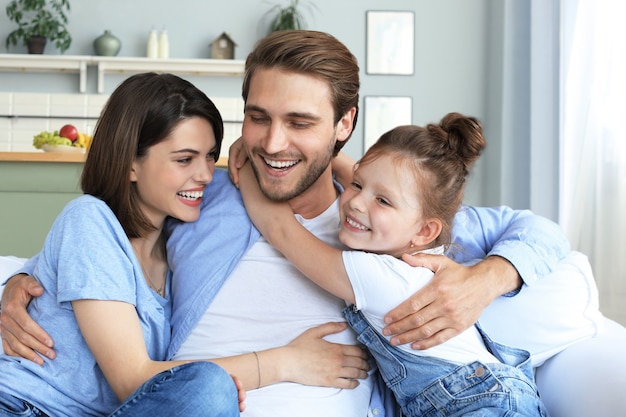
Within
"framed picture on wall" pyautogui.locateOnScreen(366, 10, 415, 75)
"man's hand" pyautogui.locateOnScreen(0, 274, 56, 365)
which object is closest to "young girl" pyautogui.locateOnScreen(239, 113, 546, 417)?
"man's hand" pyautogui.locateOnScreen(0, 274, 56, 365)

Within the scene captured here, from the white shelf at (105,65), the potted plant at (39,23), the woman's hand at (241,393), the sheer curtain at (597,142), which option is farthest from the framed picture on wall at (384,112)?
the woman's hand at (241,393)

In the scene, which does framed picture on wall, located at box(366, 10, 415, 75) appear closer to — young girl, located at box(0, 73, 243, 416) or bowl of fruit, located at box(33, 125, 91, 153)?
bowl of fruit, located at box(33, 125, 91, 153)

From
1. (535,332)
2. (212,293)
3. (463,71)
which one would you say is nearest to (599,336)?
(535,332)

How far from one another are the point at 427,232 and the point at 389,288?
202 millimetres

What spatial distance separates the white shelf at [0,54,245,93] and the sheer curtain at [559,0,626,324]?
2.68 meters

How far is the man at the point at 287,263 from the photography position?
1.54 m

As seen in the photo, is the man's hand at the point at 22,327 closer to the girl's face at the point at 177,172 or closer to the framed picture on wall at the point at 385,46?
the girl's face at the point at 177,172

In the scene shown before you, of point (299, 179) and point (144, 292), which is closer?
point (144, 292)

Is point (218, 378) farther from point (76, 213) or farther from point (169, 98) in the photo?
point (169, 98)

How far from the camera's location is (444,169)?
1.62 m

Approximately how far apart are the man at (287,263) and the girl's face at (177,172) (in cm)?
8

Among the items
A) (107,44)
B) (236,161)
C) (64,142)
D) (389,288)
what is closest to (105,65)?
(107,44)

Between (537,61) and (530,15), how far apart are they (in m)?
0.65

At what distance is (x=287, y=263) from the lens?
1.70 m
